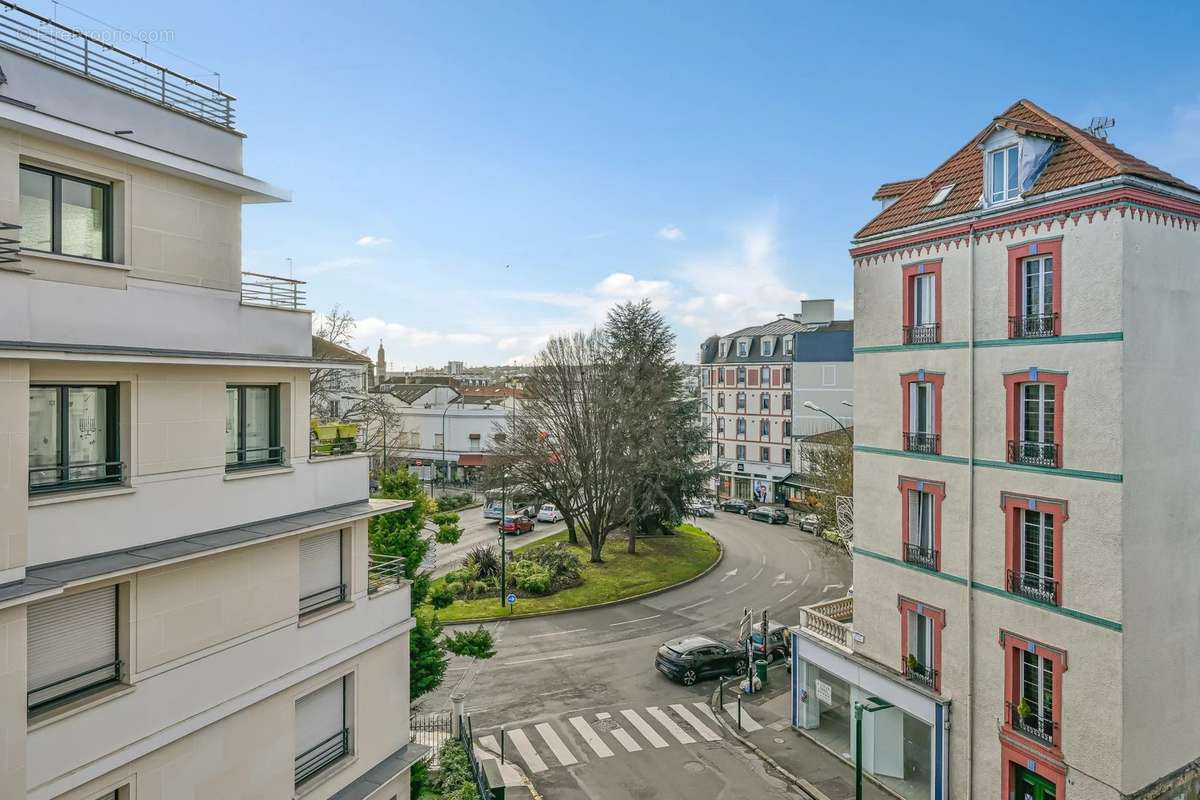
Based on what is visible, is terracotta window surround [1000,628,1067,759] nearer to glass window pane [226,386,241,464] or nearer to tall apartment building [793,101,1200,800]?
tall apartment building [793,101,1200,800]

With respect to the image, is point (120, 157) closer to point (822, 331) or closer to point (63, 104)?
point (63, 104)

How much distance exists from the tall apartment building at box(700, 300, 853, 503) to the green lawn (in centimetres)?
1428

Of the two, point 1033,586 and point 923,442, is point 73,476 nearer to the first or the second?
point 923,442

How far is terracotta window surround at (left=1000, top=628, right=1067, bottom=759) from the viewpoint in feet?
44.5

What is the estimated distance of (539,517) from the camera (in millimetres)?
50500

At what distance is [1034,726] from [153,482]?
16.1 metres

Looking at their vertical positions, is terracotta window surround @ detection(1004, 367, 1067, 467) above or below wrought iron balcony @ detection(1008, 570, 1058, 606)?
above

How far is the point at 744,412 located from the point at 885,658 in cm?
4504

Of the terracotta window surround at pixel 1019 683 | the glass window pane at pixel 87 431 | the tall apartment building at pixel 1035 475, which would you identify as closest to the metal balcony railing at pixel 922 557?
the tall apartment building at pixel 1035 475

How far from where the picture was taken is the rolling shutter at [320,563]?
11.3 m

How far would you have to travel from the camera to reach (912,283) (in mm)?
16891

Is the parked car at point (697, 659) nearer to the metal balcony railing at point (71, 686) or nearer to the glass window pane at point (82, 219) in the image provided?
the metal balcony railing at point (71, 686)

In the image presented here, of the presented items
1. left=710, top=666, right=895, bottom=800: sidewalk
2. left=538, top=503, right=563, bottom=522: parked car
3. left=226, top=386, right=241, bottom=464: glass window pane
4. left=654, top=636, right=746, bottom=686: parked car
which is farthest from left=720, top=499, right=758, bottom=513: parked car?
left=226, top=386, right=241, bottom=464: glass window pane

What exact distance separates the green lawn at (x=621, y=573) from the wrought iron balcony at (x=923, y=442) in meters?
18.0
